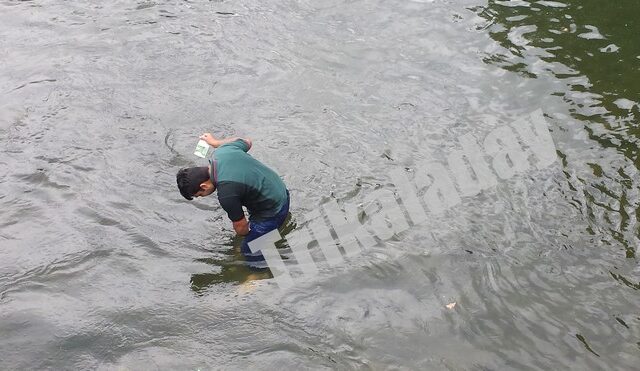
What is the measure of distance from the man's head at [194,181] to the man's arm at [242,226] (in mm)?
440

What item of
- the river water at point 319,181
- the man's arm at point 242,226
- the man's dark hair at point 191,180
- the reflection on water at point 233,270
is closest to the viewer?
the river water at point 319,181

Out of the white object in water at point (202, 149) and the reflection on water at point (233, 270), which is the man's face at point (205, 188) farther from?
the reflection on water at point (233, 270)

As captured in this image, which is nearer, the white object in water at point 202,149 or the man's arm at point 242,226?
the white object in water at point 202,149

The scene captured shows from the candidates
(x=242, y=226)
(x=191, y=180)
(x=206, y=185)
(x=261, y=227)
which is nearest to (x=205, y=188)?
(x=206, y=185)

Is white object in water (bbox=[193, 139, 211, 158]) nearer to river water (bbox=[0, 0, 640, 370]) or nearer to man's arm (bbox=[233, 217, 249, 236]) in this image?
man's arm (bbox=[233, 217, 249, 236])

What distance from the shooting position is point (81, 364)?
479cm

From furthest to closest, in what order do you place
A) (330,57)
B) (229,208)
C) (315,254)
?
(330,57) → (315,254) → (229,208)

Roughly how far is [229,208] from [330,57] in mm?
4920

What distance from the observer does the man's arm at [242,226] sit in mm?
5438

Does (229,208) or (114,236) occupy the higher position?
(229,208)

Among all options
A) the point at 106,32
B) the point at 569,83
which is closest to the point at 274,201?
the point at 569,83

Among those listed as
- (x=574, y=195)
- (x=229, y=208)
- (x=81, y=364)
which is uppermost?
(x=229, y=208)

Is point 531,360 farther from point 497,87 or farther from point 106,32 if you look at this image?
point 106,32

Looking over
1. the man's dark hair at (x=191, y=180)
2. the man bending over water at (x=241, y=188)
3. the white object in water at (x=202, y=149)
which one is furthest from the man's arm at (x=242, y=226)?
the white object in water at (x=202, y=149)
